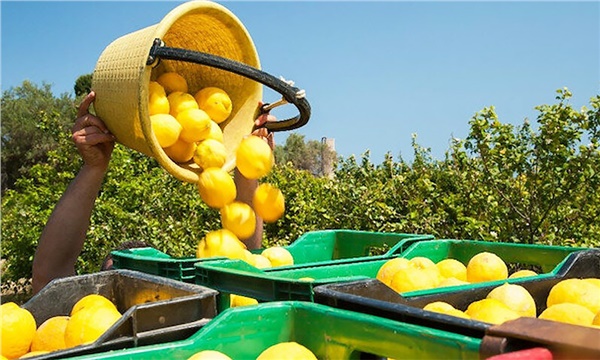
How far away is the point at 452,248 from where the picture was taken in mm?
3166

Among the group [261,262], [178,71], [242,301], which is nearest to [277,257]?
[261,262]

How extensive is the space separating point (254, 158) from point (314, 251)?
92 cm

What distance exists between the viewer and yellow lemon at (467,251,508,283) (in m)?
2.49

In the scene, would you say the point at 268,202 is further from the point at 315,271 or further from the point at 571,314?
the point at 571,314

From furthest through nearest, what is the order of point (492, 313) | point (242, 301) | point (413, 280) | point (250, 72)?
point (250, 72) < point (242, 301) < point (413, 280) < point (492, 313)

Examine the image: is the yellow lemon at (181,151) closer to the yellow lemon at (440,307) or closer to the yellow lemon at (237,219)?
the yellow lemon at (237,219)

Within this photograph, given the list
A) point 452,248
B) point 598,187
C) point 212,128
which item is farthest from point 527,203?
point 212,128

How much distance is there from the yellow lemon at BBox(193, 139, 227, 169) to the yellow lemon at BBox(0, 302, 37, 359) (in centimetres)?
109

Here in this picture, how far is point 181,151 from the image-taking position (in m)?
2.93

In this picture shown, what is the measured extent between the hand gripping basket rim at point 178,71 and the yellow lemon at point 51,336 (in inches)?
34.0

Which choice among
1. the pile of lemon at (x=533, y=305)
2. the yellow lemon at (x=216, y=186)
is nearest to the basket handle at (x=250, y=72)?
the yellow lemon at (x=216, y=186)

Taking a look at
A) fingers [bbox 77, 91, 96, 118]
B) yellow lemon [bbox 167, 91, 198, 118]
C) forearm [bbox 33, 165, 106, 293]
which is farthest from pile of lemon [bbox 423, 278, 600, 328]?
forearm [bbox 33, 165, 106, 293]

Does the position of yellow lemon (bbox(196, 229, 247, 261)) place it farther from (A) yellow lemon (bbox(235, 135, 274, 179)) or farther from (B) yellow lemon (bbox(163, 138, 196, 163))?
(B) yellow lemon (bbox(163, 138, 196, 163))

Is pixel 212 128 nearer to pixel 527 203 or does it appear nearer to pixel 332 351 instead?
pixel 332 351
